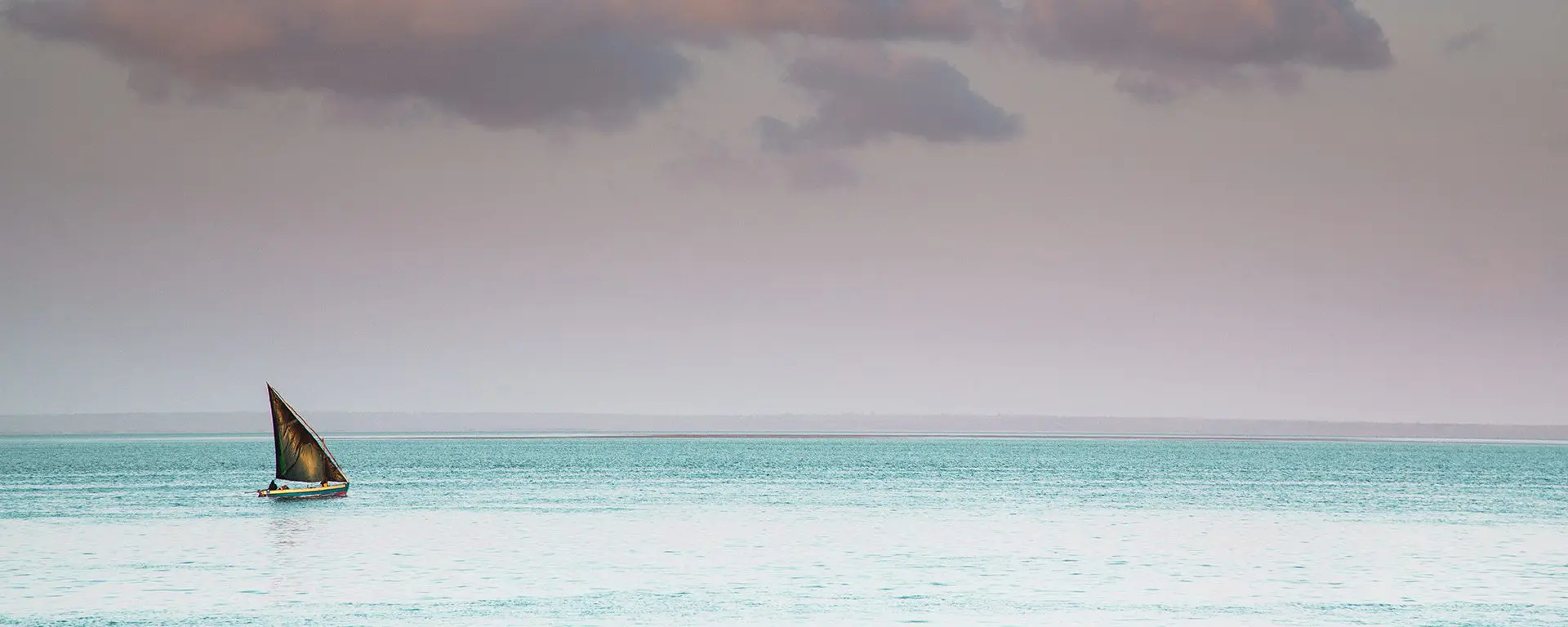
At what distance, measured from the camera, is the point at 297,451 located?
8238 cm

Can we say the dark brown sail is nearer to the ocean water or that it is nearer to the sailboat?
the sailboat

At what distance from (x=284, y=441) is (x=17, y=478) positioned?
43062 mm

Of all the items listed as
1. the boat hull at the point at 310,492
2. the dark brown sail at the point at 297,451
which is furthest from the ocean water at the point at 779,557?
the dark brown sail at the point at 297,451

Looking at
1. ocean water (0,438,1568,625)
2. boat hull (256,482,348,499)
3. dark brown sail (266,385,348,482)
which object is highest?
dark brown sail (266,385,348,482)

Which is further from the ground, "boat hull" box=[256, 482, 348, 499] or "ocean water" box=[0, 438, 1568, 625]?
"boat hull" box=[256, 482, 348, 499]

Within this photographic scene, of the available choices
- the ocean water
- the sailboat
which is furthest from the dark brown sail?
Result: the ocean water

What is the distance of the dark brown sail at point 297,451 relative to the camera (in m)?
79.8

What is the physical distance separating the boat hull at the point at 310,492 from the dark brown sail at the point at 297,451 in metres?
0.70

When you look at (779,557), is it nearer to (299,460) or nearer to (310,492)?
(310,492)

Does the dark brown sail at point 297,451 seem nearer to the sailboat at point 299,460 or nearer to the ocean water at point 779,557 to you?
the sailboat at point 299,460

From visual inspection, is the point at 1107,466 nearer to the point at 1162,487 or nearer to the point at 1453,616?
the point at 1162,487

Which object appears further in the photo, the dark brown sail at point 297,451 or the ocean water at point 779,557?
the dark brown sail at point 297,451

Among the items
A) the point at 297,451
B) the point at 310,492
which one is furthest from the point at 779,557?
the point at 297,451

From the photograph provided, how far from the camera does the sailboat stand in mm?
79625
